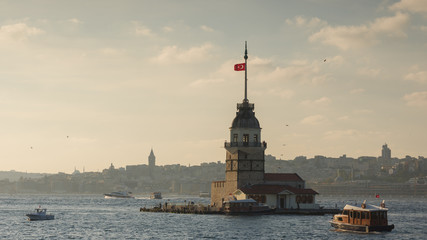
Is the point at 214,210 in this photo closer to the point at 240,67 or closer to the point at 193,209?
the point at 193,209

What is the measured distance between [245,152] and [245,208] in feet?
36.4

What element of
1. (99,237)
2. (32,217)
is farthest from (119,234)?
(32,217)

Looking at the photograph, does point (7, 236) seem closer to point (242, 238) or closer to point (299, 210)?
point (242, 238)

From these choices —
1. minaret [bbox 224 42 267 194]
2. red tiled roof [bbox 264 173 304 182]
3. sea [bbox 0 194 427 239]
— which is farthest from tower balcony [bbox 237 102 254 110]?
sea [bbox 0 194 427 239]

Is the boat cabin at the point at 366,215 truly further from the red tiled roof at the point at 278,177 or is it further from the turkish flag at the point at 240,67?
the turkish flag at the point at 240,67

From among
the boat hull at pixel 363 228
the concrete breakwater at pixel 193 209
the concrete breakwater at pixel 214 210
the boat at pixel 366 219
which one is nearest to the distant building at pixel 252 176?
the concrete breakwater at pixel 214 210

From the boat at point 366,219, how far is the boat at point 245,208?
26.9 m

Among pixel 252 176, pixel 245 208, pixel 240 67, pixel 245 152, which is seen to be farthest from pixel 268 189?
pixel 240 67

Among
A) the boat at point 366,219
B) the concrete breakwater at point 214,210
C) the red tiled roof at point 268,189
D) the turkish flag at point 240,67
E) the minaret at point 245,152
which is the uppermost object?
the turkish flag at point 240,67

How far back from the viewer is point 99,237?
267ft

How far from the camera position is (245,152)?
385ft

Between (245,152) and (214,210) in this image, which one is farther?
(245,152)

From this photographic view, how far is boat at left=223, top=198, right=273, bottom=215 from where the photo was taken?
109750mm

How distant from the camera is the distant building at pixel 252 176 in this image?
376 ft
